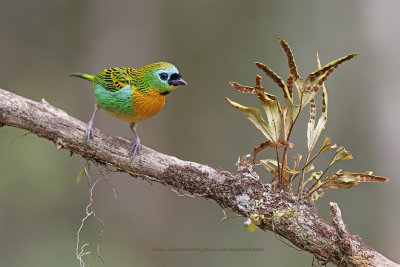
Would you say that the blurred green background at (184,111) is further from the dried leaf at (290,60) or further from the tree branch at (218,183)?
the dried leaf at (290,60)

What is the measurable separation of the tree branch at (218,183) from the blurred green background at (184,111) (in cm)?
274

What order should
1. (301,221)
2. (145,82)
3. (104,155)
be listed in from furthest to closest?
(145,82), (104,155), (301,221)

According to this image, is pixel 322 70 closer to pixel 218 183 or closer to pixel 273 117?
pixel 273 117

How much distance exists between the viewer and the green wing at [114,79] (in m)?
3.92

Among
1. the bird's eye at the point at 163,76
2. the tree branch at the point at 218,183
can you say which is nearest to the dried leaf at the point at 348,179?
the tree branch at the point at 218,183

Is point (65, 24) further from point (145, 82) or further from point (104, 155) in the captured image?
point (104, 155)

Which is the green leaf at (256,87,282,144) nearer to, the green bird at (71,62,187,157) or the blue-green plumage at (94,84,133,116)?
the green bird at (71,62,187,157)

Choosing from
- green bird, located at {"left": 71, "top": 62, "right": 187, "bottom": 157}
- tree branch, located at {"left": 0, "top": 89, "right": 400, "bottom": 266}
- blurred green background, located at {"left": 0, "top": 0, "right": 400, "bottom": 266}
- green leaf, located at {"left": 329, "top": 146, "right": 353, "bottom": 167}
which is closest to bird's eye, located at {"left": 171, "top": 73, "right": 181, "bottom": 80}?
green bird, located at {"left": 71, "top": 62, "right": 187, "bottom": 157}

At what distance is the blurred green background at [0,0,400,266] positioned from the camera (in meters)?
6.48

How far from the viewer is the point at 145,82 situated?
3906mm

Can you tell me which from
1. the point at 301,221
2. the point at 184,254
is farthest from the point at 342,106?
the point at 301,221

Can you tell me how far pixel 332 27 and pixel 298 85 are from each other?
7.35 meters

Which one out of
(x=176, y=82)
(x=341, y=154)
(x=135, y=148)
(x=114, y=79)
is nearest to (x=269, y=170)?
(x=341, y=154)

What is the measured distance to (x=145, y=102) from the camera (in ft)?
12.7
